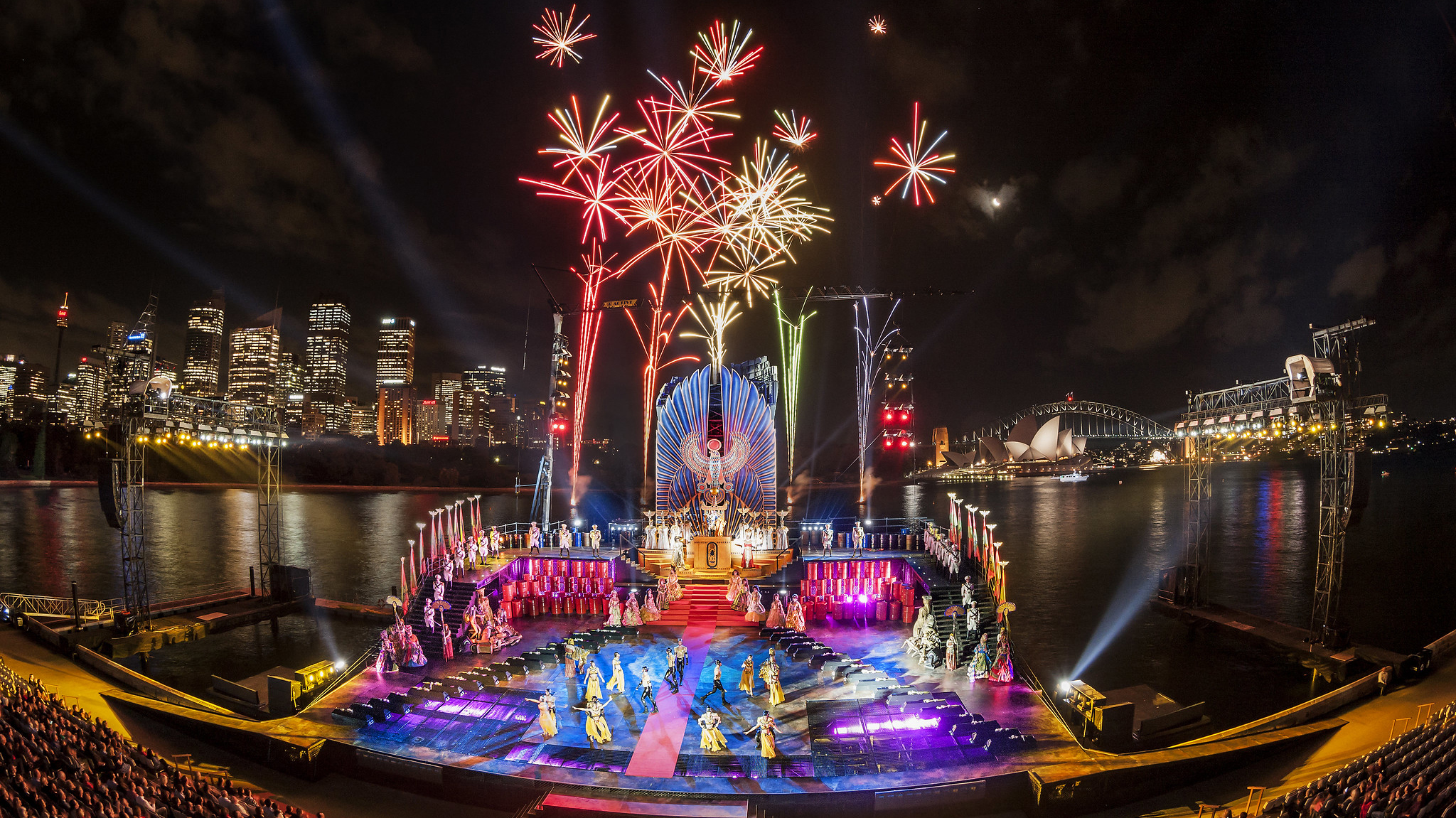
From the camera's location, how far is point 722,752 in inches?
547

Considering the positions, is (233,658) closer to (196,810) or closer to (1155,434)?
(196,810)

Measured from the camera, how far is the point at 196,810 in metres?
9.80

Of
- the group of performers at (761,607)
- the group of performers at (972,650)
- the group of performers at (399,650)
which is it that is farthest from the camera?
the group of performers at (761,607)

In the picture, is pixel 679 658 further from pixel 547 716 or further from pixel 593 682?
pixel 547 716

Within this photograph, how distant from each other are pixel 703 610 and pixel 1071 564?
34.6 metres

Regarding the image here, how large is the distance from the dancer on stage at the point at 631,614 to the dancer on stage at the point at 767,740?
961cm

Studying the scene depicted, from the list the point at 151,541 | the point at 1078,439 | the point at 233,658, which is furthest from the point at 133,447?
the point at 1078,439

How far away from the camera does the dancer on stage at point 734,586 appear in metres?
24.2

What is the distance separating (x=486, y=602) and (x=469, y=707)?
22.1 ft

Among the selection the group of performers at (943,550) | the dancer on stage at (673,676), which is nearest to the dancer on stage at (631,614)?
the dancer on stage at (673,676)

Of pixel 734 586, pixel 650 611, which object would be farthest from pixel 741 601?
pixel 650 611

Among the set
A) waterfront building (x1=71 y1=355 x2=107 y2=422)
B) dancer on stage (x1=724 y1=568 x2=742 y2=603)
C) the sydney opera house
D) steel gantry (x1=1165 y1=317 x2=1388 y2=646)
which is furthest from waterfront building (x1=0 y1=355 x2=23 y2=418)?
the sydney opera house

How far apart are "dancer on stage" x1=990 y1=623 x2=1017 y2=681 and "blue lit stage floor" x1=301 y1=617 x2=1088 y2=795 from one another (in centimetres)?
41

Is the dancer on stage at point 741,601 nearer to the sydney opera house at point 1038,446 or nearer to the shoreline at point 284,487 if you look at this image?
the shoreline at point 284,487
